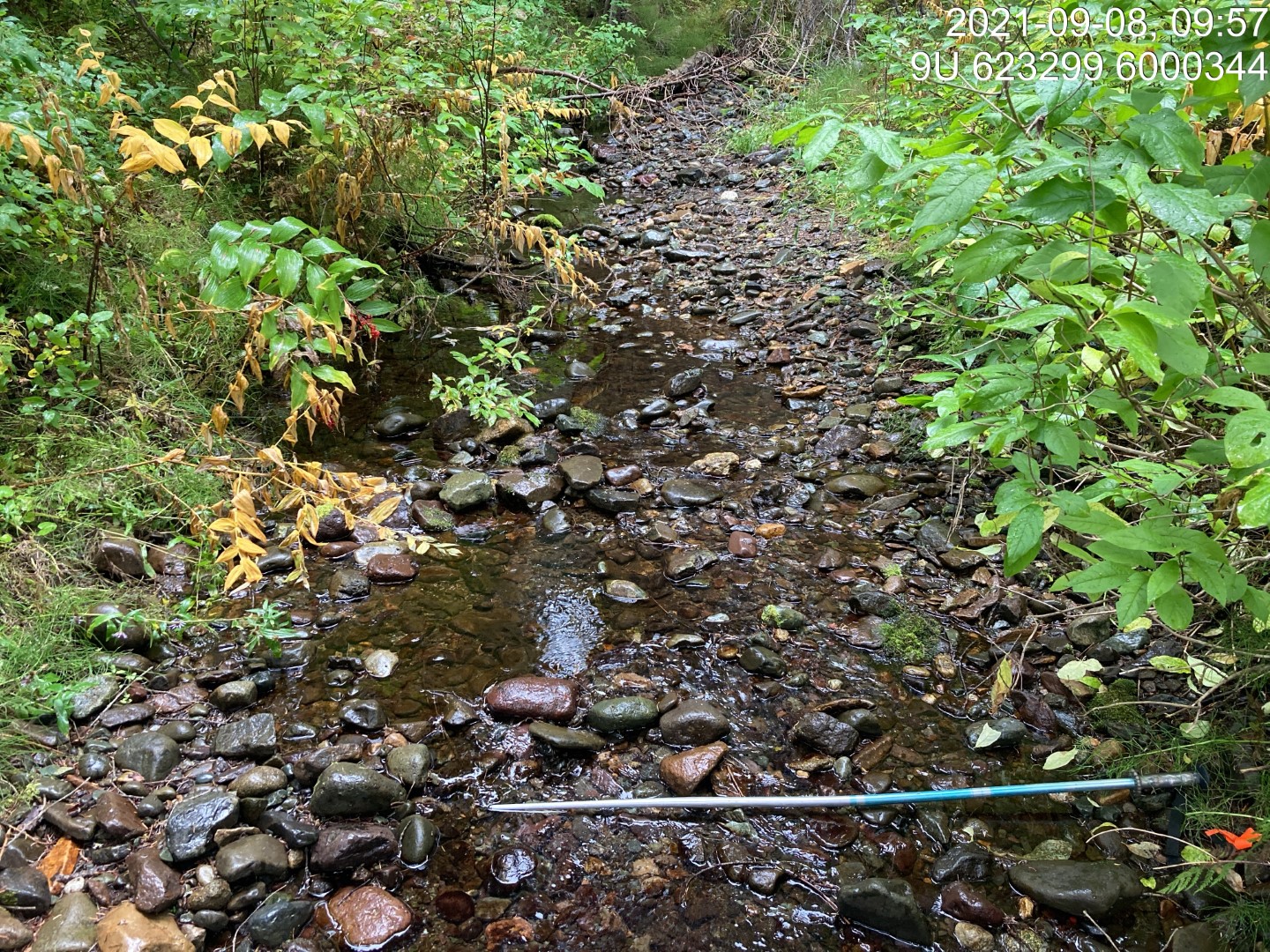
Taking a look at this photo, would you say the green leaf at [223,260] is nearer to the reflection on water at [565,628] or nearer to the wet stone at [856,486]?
the reflection on water at [565,628]

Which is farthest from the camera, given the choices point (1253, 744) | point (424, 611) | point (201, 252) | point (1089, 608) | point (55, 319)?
point (201, 252)

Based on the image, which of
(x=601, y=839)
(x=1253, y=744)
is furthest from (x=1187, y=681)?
(x=601, y=839)

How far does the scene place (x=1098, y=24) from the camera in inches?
87.2

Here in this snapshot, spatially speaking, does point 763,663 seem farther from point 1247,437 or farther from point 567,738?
point 1247,437

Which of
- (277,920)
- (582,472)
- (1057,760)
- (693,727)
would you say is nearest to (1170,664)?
(1057,760)

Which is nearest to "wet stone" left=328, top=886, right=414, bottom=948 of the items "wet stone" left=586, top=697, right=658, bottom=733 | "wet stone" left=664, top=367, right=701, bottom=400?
"wet stone" left=586, top=697, right=658, bottom=733

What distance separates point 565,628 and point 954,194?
7.91 feet

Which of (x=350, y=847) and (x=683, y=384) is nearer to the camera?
(x=350, y=847)

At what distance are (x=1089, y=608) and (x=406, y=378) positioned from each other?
4316 millimetres

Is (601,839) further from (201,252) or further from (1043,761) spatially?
(201,252)

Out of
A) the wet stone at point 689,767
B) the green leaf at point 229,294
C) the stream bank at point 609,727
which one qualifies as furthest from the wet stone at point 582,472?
the green leaf at point 229,294

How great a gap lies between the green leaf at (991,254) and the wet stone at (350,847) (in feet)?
7.55

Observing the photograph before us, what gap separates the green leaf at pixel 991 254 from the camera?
5.48 feet

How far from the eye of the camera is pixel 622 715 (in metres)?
2.87
